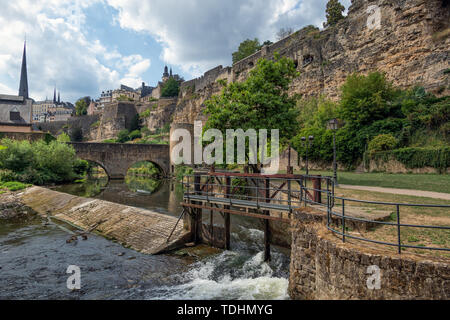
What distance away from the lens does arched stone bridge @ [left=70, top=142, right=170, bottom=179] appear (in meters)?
37.4

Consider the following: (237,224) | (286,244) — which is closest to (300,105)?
(237,224)

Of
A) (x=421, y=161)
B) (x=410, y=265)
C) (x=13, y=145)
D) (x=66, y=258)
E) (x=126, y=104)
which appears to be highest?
(x=126, y=104)

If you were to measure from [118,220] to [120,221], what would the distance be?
20cm

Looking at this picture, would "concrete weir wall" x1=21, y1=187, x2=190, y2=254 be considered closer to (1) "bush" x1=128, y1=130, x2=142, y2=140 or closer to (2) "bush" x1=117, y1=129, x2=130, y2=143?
(2) "bush" x1=117, y1=129, x2=130, y2=143

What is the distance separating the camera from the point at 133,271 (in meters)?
7.39

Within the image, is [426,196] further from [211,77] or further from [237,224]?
[211,77]

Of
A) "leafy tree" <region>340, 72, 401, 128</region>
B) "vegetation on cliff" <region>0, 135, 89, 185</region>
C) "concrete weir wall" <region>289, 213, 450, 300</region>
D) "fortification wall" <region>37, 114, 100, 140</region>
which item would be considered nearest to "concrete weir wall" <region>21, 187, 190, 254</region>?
"concrete weir wall" <region>289, 213, 450, 300</region>

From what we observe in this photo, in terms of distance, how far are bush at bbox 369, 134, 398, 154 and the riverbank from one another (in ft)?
48.9

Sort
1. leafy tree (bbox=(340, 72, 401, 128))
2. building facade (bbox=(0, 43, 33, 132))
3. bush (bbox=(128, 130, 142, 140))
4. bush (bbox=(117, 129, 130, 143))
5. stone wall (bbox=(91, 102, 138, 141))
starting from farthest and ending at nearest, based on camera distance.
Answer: stone wall (bbox=(91, 102, 138, 141))
bush (bbox=(128, 130, 142, 140))
bush (bbox=(117, 129, 130, 143))
building facade (bbox=(0, 43, 33, 132))
leafy tree (bbox=(340, 72, 401, 128))

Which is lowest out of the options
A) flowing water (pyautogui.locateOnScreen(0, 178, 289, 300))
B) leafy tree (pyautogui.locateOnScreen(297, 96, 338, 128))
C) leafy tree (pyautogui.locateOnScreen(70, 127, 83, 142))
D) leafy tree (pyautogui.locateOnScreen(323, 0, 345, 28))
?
flowing water (pyautogui.locateOnScreen(0, 178, 289, 300))

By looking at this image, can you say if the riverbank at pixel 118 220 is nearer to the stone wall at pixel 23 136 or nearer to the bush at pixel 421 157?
the bush at pixel 421 157

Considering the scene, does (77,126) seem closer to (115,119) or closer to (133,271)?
(115,119)

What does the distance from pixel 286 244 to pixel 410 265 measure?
6.19 m

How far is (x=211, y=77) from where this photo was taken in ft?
174
